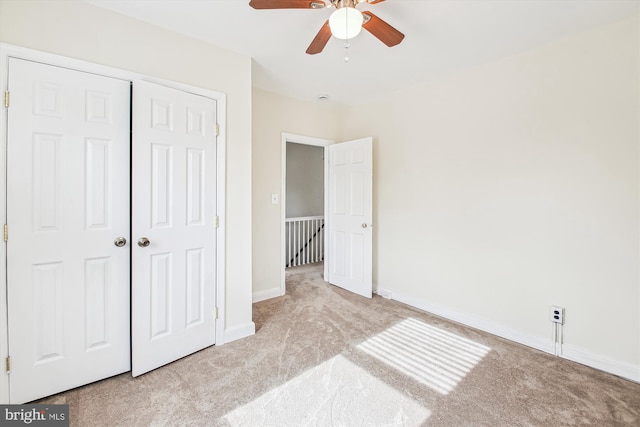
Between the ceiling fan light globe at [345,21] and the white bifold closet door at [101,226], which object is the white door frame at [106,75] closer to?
the white bifold closet door at [101,226]

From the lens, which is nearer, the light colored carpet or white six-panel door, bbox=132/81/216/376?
the light colored carpet

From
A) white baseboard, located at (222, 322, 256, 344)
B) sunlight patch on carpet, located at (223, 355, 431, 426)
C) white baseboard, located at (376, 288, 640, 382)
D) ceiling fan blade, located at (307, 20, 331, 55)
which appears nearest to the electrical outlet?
white baseboard, located at (376, 288, 640, 382)

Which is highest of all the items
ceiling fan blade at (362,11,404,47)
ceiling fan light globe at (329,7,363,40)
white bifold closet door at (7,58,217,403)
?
ceiling fan blade at (362,11,404,47)

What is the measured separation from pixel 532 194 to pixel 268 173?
2732 millimetres

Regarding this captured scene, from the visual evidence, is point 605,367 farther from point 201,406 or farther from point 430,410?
point 201,406

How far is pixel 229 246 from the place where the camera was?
7.96 ft

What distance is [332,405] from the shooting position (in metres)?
1.68

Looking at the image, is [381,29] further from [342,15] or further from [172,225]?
[172,225]

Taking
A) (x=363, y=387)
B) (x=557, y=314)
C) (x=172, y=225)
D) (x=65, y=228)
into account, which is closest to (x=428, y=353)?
(x=363, y=387)

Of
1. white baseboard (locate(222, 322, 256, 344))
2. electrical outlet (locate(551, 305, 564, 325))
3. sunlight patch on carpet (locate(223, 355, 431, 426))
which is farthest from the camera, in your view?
white baseboard (locate(222, 322, 256, 344))

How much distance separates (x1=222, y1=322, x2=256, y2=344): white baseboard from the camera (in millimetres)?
2407

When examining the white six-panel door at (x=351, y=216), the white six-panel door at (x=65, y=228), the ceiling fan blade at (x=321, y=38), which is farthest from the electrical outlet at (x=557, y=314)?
the white six-panel door at (x=65, y=228)

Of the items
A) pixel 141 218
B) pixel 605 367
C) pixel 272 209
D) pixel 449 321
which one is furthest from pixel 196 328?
pixel 605 367

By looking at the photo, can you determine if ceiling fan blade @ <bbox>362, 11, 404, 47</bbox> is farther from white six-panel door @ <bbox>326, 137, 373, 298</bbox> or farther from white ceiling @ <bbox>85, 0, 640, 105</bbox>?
white six-panel door @ <bbox>326, 137, 373, 298</bbox>
